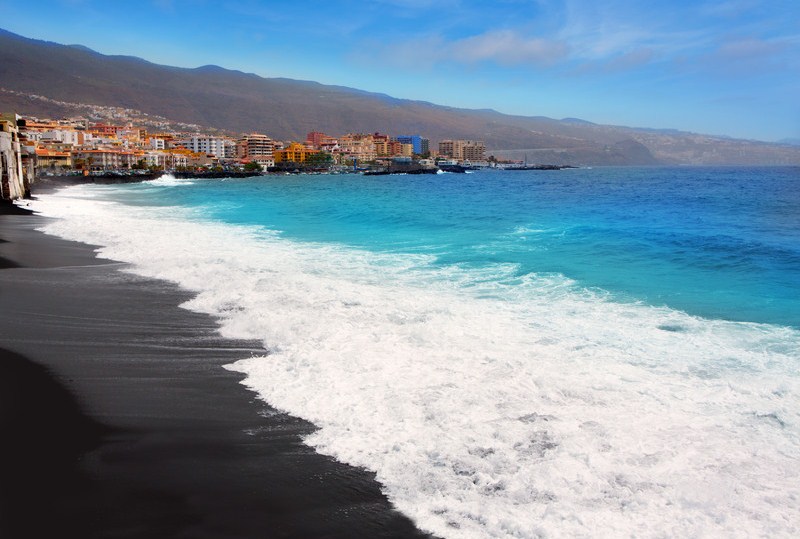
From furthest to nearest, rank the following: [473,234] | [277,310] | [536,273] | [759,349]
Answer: [473,234], [536,273], [277,310], [759,349]

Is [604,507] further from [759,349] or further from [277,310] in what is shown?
[277,310]

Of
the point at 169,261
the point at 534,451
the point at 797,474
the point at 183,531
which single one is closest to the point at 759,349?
the point at 797,474

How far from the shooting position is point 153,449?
4.71 m

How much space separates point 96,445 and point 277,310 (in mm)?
4297

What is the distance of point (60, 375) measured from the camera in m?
6.20

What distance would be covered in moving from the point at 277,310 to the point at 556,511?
583cm

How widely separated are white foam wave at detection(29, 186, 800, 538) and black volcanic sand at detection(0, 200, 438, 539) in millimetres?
337

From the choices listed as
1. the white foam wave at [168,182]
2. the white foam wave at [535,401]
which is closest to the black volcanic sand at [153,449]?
the white foam wave at [535,401]

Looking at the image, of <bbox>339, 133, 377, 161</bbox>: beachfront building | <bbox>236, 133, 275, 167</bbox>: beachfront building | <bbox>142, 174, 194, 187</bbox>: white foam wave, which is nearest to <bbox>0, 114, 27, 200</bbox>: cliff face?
<bbox>142, 174, 194, 187</bbox>: white foam wave

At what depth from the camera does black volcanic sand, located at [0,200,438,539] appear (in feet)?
12.5

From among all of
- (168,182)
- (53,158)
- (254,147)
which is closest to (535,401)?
(168,182)

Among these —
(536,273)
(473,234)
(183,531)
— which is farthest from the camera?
(473,234)

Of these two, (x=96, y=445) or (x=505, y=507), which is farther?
(x=96, y=445)

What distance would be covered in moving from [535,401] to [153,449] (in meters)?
3.41
